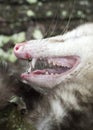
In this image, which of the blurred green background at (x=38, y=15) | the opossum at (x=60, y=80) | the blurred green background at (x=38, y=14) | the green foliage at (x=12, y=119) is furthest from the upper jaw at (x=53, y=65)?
the blurred green background at (x=38, y=14)

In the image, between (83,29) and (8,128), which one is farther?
(83,29)

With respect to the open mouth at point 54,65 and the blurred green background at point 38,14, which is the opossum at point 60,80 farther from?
the blurred green background at point 38,14

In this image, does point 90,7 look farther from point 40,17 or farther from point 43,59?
point 43,59

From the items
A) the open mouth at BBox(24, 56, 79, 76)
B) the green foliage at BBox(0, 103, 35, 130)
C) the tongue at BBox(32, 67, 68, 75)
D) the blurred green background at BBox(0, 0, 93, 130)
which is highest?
the blurred green background at BBox(0, 0, 93, 130)

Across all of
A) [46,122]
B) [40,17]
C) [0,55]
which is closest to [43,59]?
[46,122]

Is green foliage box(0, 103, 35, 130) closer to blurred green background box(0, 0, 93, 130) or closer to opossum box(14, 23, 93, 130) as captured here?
opossum box(14, 23, 93, 130)

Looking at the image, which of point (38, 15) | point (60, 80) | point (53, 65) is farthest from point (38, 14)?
point (60, 80)

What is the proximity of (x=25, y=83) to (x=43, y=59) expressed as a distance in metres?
0.19

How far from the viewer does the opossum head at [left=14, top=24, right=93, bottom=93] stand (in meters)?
3.62

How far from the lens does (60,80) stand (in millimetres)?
3643

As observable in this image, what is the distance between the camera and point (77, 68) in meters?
3.68

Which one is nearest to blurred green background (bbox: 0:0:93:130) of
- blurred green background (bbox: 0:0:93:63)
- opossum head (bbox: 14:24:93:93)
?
blurred green background (bbox: 0:0:93:63)

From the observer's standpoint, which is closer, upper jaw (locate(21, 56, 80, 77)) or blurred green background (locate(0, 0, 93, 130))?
upper jaw (locate(21, 56, 80, 77))

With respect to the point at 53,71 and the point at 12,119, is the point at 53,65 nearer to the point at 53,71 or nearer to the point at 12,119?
the point at 53,71
